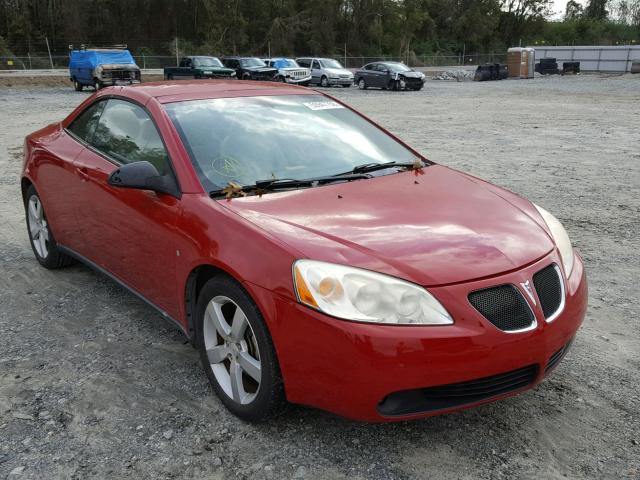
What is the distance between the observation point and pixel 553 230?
3.24 m

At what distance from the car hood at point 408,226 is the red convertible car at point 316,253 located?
1 cm

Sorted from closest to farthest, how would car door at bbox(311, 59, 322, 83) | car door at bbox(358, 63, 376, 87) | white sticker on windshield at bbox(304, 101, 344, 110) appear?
white sticker on windshield at bbox(304, 101, 344, 110) < car door at bbox(358, 63, 376, 87) < car door at bbox(311, 59, 322, 83)

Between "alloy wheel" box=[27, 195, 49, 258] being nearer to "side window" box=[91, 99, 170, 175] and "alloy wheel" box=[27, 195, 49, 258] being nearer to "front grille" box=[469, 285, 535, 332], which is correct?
"side window" box=[91, 99, 170, 175]

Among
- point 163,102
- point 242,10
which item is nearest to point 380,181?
point 163,102

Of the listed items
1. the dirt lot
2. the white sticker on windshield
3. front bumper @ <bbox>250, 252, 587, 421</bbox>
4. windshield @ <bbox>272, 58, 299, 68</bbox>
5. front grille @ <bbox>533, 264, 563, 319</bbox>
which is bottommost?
the dirt lot

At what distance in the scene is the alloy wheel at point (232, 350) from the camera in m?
2.86

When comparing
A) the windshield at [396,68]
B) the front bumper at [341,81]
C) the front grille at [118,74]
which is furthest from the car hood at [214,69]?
the windshield at [396,68]

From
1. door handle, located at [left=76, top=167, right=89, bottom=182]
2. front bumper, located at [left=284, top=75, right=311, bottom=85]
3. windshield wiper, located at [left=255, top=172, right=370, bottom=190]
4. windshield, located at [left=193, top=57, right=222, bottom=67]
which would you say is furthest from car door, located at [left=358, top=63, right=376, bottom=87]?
windshield wiper, located at [left=255, top=172, right=370, bottom=190]

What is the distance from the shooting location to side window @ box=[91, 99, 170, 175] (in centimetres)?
355

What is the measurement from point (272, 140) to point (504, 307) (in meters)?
1.74

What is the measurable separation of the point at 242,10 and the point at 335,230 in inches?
2767

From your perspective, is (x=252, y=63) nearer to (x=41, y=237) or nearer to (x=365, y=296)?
(x=41, y=237)

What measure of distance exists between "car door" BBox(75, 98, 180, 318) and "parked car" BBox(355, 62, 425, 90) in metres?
28.6

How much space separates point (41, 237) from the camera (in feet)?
16.8
